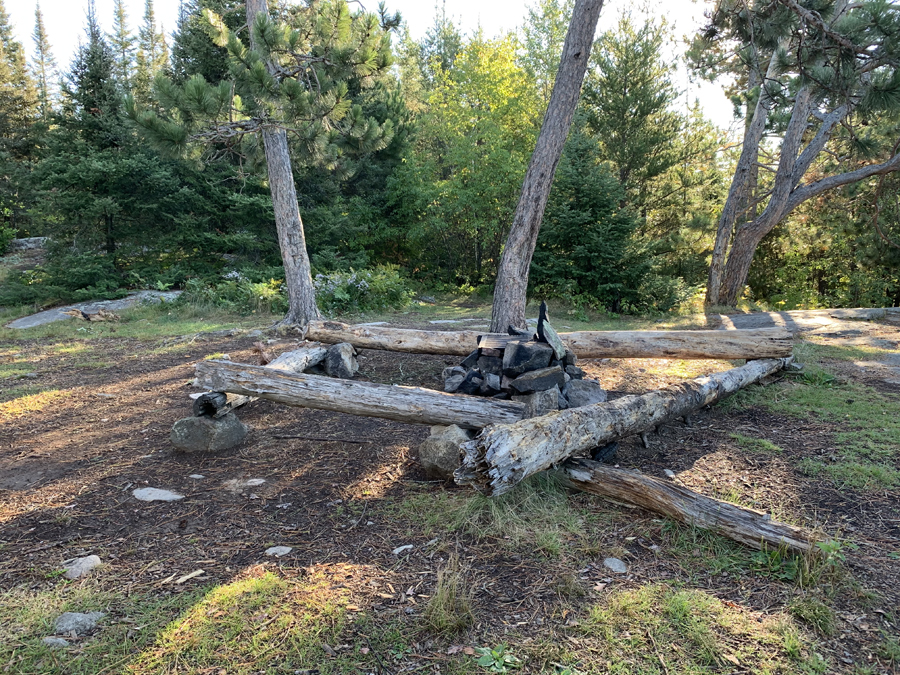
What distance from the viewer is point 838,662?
188 cm

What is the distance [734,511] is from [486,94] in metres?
17.5

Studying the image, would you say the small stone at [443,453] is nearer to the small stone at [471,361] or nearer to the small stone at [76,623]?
the small stone at [471,361]

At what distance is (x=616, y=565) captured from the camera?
252cm

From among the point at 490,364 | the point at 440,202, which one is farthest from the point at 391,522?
the point at 440,202

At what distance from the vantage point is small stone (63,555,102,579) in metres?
2.45

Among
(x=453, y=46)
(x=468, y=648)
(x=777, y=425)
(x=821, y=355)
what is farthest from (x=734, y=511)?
(x=453, y=46)

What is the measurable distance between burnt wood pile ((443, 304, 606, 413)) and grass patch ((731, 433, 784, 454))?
3.68 ft

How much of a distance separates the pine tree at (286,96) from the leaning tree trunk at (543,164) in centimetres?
242

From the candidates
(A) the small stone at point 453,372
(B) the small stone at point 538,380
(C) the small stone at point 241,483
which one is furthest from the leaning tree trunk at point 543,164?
(C) the small stone at point 241,483

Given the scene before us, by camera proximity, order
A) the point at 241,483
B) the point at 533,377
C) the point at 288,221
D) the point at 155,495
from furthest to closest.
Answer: the point at 288,221, the point at 533,377, the point at 241,483, the point at 155,495

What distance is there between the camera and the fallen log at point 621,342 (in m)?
5.50

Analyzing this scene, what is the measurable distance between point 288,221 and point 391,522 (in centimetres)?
675

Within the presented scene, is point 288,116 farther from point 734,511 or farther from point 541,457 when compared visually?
point 734,511

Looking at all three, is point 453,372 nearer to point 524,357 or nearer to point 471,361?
point 471,361
